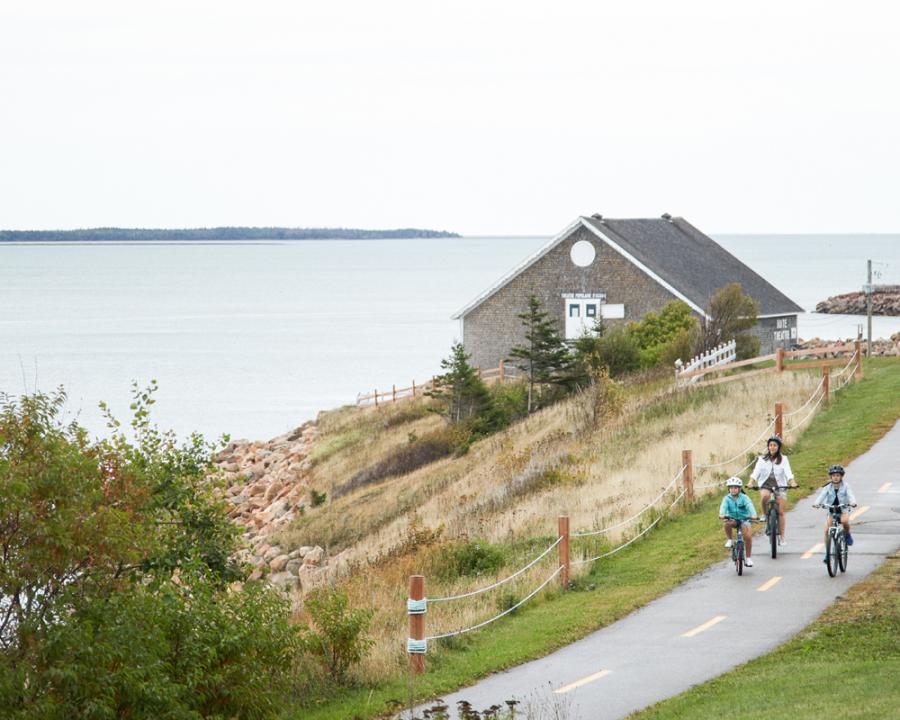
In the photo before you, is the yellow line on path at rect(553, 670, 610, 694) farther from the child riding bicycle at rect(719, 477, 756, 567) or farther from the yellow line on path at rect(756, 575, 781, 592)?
the child riding bicycle at rect(719, 477, 756, 567)

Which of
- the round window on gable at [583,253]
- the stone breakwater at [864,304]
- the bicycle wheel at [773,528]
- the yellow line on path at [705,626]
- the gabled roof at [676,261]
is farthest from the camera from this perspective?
the stone breakwater at [864,304]

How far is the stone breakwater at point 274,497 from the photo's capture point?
3155 centimetres

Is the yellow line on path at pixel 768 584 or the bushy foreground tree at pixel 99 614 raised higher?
the bushy foreground tree at pixel 99 614

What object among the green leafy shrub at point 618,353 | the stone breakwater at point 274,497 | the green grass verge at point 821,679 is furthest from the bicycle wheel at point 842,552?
the green leafy shrub at point 618,353

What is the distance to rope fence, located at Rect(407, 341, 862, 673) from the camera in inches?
587

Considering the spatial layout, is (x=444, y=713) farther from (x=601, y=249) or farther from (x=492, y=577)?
(x=601, y=249)

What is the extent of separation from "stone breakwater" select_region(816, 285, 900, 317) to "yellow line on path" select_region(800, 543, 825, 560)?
4420 inches

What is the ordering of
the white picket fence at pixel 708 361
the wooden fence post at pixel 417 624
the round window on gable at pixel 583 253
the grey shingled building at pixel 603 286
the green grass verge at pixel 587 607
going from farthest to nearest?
1. the round window on gable at pixel 583 253
2. the grey shingled building at pixel 603 286
3. the white picket fence at pixel 708 361
4. the wooden fence post at pixel 417 624
5. the green grass verge at pixel 587 607

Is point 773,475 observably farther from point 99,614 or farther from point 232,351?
point 232,351

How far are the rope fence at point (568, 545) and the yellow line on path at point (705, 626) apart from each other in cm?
253

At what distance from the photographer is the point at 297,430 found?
59594mm

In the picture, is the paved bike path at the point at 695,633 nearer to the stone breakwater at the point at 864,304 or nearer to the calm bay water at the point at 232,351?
the calm bay water at the point at 232,351

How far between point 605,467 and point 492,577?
31.1 feet

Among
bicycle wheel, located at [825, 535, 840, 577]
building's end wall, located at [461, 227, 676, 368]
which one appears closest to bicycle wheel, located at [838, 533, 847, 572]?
bicycle wheel, located at [825, 535, 840, 577]
